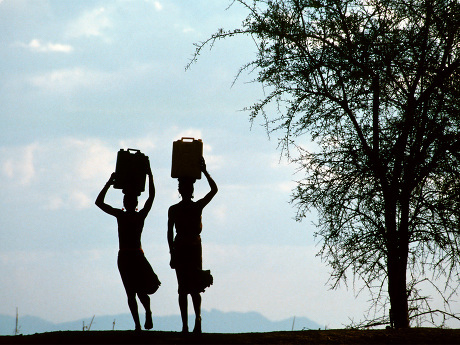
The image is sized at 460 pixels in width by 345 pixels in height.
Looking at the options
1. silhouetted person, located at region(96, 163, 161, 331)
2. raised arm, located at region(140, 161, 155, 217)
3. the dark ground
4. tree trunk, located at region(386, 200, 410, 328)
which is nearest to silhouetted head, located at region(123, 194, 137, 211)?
silhouetted person, located at region(96, 163, 161, 331)

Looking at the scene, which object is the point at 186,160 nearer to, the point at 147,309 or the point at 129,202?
the point at 129,202

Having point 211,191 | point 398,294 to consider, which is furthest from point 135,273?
point 398,294

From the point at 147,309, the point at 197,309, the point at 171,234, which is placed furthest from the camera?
the point at 147,309

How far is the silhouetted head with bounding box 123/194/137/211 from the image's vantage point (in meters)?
8.86

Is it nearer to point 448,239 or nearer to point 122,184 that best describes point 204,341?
point 122,184

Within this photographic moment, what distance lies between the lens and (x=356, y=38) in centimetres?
1116

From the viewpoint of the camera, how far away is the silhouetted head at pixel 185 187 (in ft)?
28.6

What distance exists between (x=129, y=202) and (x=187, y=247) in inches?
43.2

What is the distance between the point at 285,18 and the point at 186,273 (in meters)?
5.54

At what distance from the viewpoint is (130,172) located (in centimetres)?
890

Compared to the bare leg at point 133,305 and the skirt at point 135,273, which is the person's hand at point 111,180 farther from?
the bare leg at point 133,305

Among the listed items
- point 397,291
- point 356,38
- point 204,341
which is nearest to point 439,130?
point 356,38

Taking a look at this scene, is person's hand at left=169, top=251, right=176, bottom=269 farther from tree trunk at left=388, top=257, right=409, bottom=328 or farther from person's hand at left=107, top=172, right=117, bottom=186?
tree trunk at left=388, top=257, right=409, bottom=328

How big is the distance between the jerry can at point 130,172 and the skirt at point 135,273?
2.98 ft
